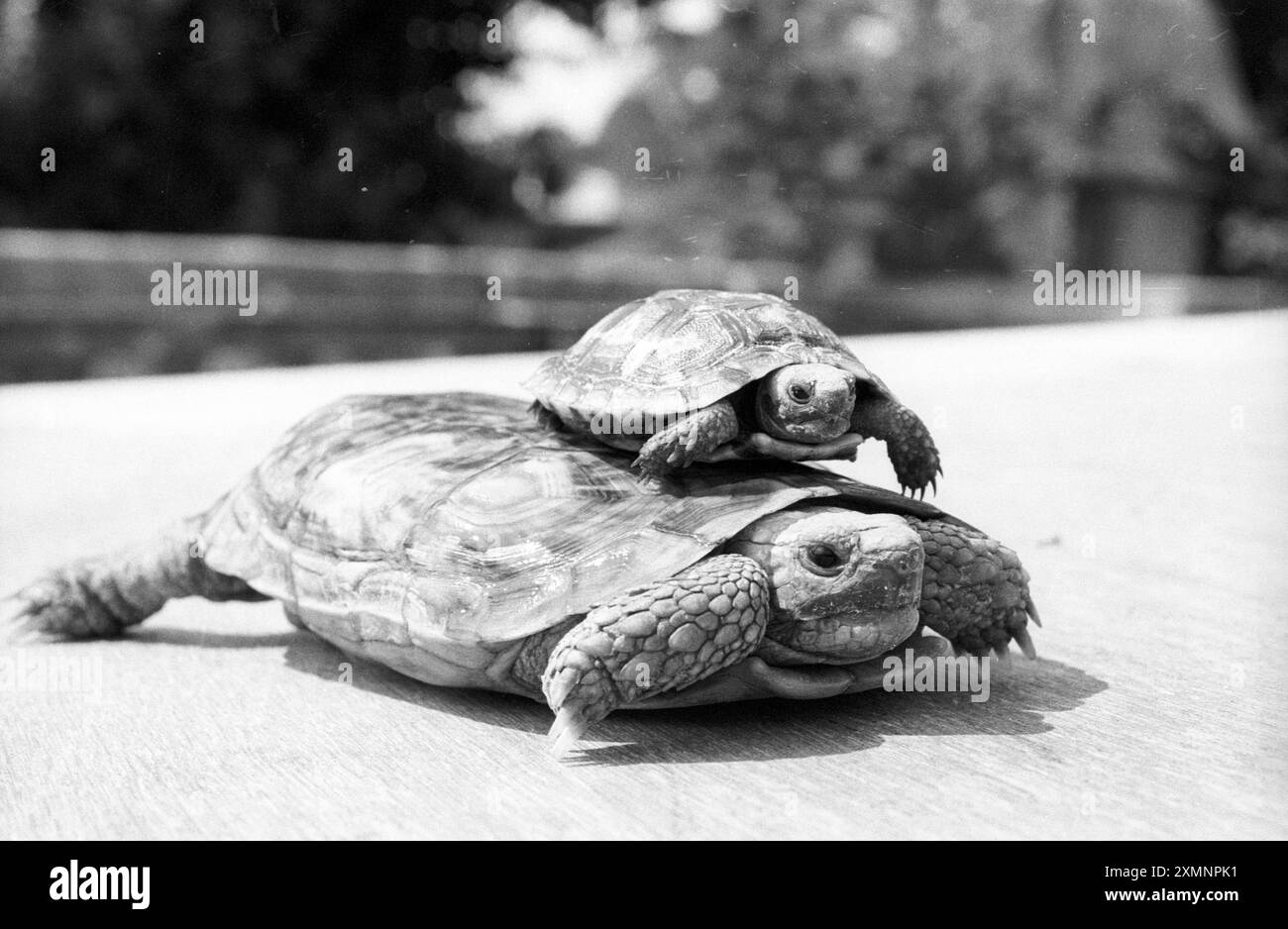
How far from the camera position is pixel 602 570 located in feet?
8.24

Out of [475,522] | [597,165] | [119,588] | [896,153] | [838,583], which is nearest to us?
[838,583]

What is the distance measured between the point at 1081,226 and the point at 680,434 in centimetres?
3229

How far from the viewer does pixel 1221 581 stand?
390 cm

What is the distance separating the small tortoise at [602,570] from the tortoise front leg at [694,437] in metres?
0.10

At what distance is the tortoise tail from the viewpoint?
3.58 meters

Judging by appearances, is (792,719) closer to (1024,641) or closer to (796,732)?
(796,732)

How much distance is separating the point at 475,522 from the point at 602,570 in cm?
36

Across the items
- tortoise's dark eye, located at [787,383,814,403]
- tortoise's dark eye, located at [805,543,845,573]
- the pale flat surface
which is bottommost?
the pale flat surface

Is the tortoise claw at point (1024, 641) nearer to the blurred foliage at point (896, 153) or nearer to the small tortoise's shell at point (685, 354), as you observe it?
the small tortoise's shell at point (685, 354)

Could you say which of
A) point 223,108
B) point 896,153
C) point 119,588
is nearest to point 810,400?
point 119,588

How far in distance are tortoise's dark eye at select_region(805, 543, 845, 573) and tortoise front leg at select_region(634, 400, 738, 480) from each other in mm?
289

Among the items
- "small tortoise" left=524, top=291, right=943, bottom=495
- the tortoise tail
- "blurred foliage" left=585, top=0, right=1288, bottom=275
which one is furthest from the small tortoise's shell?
"blurred foliage" left=585, top=0, right=1288, bottom=275

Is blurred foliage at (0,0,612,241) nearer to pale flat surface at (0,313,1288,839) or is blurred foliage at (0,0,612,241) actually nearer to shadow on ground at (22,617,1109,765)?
pale flat surface at (0,313,1288,839)

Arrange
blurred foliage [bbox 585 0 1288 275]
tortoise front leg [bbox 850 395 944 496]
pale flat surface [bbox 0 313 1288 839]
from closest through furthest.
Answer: pale flat surface [bbox 0 313 1288 839] < tortoise front leg [bbox 850 395 944 496] < blurred foliage [bbox 585 0 1288 275]
